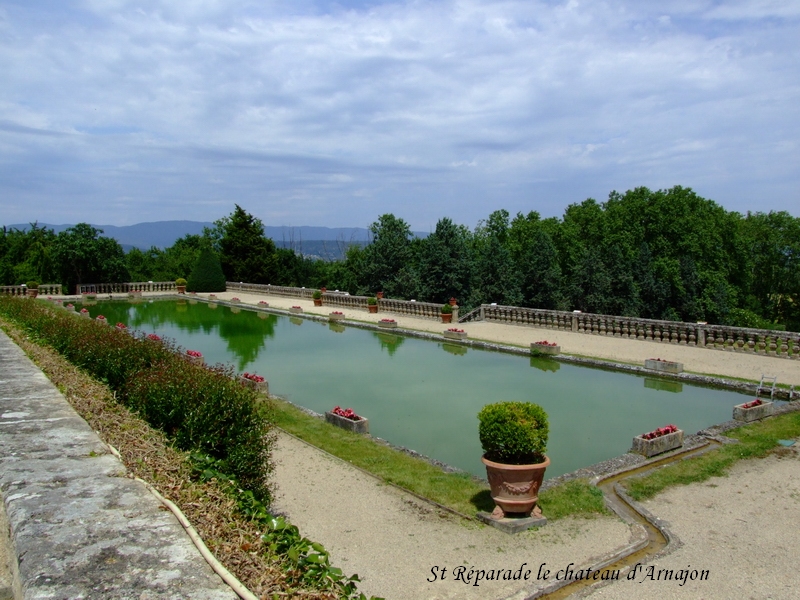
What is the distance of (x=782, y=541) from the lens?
5.55 metres

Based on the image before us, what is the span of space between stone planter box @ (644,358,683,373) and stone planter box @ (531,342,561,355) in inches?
98.5

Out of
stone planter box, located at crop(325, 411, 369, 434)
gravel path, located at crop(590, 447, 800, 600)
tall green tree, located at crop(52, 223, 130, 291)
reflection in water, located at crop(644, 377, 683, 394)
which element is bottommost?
gravel path, located at crop(590, 447, 800, 600)

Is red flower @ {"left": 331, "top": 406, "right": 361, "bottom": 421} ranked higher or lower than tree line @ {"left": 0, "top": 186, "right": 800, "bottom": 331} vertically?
lower

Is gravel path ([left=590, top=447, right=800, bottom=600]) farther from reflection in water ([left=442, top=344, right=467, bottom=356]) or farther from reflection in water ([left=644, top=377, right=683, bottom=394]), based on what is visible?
reflection in water ([left=442, top=344, right=467, bottom=356])

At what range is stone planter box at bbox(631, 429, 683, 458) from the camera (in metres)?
8.14

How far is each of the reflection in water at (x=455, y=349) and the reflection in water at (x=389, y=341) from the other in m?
1.54

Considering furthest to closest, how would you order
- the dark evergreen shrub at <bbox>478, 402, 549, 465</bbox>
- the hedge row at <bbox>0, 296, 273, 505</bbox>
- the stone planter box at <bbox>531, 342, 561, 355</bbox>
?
the stone planter box at <bbox>531, 342, 561, 355</bbox> → the dark evergreen shrub at <bbox>478, 402, 549, 465</bbox> → the hedge row at <bbox>0, 296, 273, 505</bbox>

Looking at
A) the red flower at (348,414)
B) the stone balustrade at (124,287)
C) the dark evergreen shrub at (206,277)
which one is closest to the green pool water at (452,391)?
the red flower at (348,414)

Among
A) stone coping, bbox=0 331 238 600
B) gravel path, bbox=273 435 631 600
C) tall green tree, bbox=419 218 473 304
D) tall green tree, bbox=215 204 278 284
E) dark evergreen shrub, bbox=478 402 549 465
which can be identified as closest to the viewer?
stone coping, bbox=0 331 238 600

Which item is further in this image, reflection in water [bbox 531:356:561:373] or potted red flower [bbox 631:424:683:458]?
reflection in water [bbox 531:356:561:373]

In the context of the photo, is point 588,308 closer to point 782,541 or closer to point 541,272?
point 541,272

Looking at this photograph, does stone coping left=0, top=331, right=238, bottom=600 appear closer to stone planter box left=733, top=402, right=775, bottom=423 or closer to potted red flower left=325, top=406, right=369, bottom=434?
potted red flower left=325, top=406, right=369, bottom=434

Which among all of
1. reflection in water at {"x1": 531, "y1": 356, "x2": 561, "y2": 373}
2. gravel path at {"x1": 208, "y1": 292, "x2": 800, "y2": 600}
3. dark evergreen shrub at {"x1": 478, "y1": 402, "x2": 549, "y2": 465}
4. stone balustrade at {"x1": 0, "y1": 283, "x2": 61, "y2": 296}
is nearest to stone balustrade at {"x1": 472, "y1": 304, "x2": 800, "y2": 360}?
reflection in water at {"x1": 531, "y1": 356, "x2": 561, "y2": 373}

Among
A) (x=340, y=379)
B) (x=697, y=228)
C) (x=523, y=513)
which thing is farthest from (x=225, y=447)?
(x=697, y=228)
